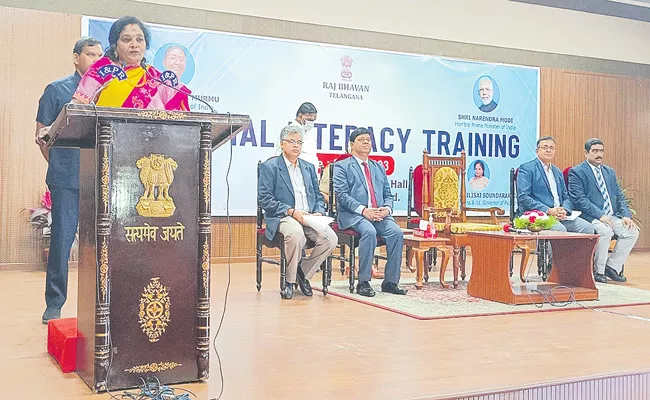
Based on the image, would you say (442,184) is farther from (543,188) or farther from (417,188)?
(543,188)

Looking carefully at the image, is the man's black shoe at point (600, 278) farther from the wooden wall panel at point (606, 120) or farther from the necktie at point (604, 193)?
the wooden wall panel at point (606, 120)

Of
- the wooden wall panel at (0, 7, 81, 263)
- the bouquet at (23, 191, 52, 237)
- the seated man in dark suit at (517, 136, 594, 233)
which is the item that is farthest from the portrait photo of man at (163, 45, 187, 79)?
the seated man in dark suit at (517, 136, 594, 233)

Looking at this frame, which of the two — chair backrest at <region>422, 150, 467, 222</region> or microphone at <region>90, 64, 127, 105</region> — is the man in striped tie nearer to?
chair backrest at <region>422, 150, 467, 222</region>

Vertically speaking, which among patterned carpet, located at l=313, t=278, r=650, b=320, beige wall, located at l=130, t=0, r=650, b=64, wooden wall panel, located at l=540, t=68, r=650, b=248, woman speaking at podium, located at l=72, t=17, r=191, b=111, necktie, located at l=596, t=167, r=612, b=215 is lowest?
patterned carpet, located at l=313, t=278, r=650, b=320

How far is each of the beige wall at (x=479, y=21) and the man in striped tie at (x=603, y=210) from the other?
2616 millimetres

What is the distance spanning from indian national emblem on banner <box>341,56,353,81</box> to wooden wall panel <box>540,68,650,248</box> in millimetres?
2730

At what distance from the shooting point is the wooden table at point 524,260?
4.85m

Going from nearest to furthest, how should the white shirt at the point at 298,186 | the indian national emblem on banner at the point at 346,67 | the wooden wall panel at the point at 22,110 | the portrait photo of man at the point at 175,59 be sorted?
the white shirt at the point at 298,186 → the wooden wall panel at the point at 22,110 → the portrait photo of man at the point at 175,59 → the indian national emblem on banner at the point at 346,67

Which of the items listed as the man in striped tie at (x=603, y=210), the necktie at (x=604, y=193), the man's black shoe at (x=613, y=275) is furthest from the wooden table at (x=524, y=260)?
the necktie at (x=604, y=193)

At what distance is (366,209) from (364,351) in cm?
202

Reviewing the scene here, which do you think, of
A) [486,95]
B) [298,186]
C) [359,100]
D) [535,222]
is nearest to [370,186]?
[298,186]

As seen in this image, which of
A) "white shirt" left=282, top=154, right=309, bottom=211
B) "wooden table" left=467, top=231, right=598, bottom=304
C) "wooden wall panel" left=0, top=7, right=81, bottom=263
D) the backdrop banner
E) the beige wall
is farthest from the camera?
the beige wall

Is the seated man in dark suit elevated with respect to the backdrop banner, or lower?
lower

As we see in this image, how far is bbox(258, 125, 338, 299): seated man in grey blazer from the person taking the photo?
4.98 m
